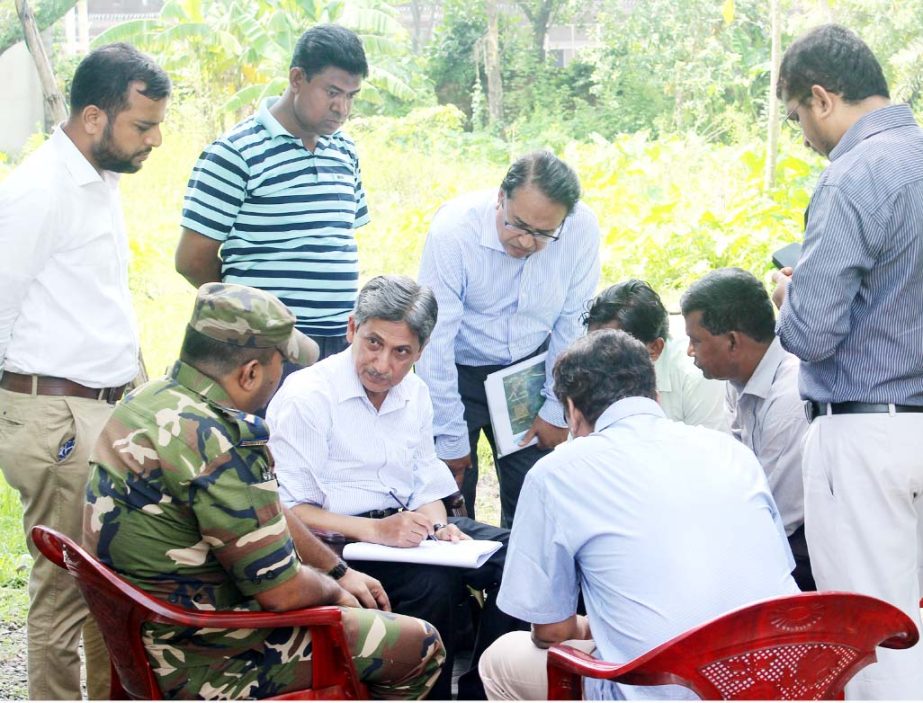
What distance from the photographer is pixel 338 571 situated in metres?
2.88

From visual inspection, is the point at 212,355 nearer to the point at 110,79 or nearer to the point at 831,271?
the point at 110,79

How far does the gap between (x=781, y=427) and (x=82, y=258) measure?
216cm

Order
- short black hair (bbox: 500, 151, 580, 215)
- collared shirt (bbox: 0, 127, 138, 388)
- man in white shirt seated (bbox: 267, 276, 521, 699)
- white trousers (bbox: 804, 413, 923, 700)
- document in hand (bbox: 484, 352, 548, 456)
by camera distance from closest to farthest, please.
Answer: white trousers (bbox: 804, 413, 923, 700) → collared shirt (bbox: 0, 127, 138, 388) → man in white shirt seated (bbox: 267, 276, 521, 699) → short black hair (bbox: 500, 151, 580, 215) → document in hand (bbox: 484, 352, 548, 456)

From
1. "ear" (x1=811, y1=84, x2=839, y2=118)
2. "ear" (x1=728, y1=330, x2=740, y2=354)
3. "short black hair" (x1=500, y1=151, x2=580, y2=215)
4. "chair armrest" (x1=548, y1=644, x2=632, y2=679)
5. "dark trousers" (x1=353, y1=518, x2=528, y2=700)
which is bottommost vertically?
"dark trousers" (x1=353, y1=518, x2=528, y2=700)

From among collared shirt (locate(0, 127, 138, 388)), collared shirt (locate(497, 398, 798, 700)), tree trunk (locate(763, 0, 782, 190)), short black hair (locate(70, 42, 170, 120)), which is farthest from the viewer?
tree trunk (locate(763, 0, 782, 190))

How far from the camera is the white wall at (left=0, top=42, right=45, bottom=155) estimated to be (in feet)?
59.1

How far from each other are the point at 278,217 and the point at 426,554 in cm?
138

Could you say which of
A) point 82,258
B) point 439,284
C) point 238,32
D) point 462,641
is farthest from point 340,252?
point 238,32

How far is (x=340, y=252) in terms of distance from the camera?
3.89 meters

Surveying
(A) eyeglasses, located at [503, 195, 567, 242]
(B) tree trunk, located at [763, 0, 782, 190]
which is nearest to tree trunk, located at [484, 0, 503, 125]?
(B) tree trunk, located at [763, 0, 782, 190]

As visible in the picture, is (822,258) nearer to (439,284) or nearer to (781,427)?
(781,427)

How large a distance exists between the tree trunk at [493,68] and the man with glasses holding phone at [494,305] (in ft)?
47.8

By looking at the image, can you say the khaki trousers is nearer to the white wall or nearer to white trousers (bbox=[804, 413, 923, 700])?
white trousers (bbox=[804, 413, 923, 700])

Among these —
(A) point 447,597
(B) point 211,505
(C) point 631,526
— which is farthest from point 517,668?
(B) point 211,505
